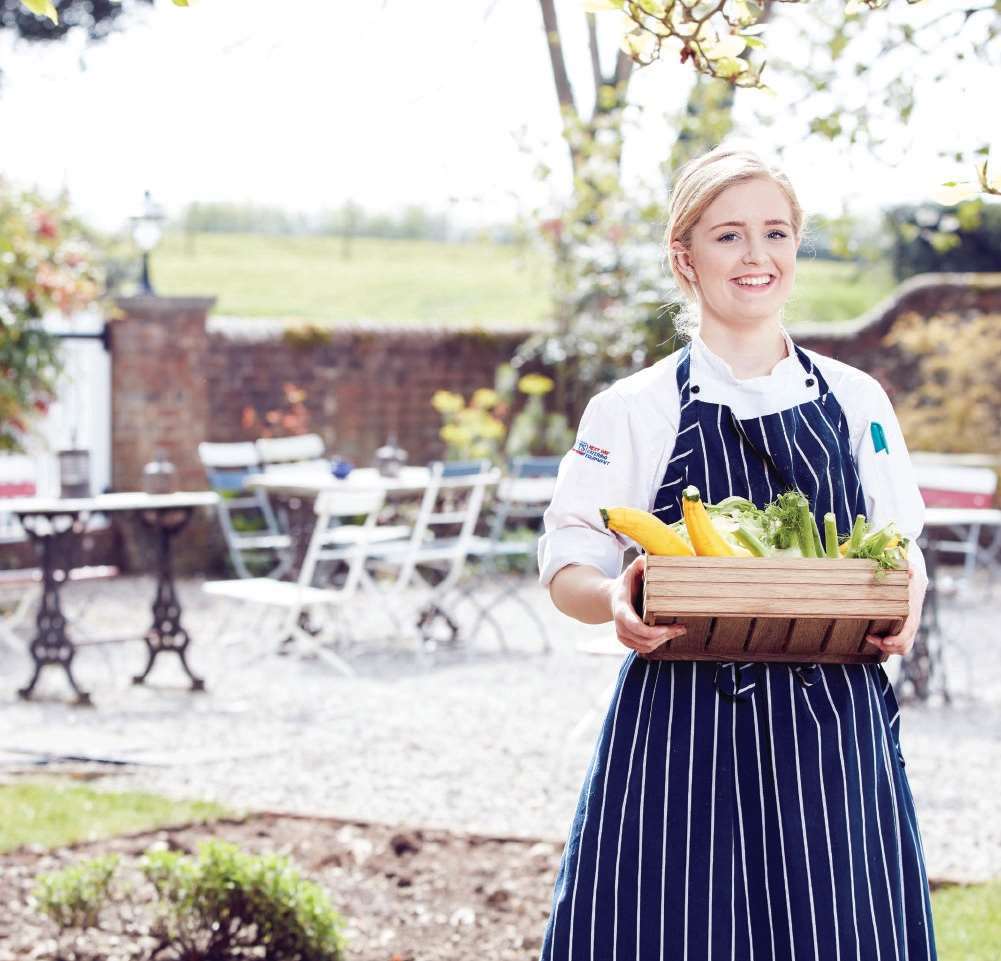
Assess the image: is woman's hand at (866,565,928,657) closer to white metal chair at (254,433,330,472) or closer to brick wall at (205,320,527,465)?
white metal chair at (254,433,330,472)

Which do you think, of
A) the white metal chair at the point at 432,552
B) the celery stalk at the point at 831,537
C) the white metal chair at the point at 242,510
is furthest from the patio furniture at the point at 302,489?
the celery stalk at the point at 831,537

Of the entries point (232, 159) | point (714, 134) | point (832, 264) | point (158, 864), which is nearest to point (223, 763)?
point (158, 864)

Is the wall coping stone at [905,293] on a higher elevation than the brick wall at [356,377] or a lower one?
higher

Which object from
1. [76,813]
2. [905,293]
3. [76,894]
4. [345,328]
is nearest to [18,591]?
[345,328]

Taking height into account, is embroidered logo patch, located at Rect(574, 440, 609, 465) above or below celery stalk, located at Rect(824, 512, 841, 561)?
above

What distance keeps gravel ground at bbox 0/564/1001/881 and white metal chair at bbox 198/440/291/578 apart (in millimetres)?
1234

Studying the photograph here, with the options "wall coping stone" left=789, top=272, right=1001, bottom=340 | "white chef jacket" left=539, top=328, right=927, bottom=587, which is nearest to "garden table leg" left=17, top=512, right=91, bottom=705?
"white chef jacket" left=539, top=328, right=927, bottom=587

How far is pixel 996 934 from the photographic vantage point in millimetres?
3621

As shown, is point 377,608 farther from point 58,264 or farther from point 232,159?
point 232,159

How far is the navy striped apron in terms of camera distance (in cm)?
195

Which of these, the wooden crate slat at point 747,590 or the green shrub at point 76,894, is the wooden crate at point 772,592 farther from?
the green shrub at point 76,894

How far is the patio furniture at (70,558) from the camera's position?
21.8 ft

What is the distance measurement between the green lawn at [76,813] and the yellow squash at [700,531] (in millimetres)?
2974

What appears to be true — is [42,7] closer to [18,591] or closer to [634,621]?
[634,621]
